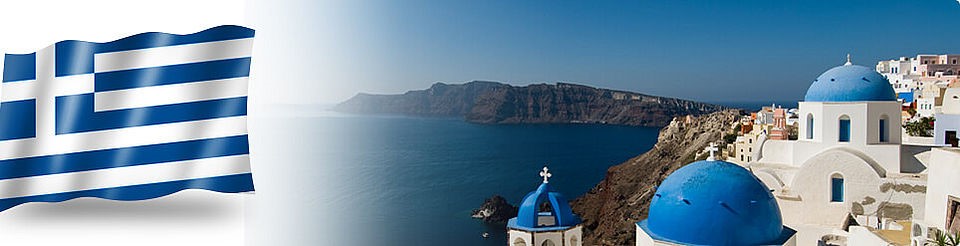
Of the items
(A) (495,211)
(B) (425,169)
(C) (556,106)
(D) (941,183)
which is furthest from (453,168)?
(D) (941,183)

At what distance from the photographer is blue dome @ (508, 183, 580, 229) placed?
3654mm

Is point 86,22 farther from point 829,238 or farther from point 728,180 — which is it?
point 829,238

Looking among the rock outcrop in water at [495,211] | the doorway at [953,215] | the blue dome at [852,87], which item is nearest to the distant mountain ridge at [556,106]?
the rock outcrop in water at [495,211]

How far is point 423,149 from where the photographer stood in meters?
23.4

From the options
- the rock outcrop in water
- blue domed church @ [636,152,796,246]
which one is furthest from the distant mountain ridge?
blue domed church @ [636,152,796,246]

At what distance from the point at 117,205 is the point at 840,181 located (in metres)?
5.16

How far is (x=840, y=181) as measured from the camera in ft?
17.6

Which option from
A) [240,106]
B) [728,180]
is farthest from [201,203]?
[728,180]

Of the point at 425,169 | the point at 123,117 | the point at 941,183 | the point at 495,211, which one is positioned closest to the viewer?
the point at 123,117

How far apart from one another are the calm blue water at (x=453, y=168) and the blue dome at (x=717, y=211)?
26.7 ft

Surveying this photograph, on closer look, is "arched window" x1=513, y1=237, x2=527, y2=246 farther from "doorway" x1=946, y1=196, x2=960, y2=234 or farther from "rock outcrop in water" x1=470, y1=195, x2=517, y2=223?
"rock outcrop in water" x1=470, y1=195, x2=517, y2=223

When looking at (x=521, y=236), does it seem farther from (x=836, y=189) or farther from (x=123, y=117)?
(x=836, y=189)

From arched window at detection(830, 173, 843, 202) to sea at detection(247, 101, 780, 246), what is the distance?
13.3ft

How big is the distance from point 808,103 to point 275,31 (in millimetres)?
4682
